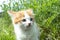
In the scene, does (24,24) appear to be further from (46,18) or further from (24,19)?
(46,18)

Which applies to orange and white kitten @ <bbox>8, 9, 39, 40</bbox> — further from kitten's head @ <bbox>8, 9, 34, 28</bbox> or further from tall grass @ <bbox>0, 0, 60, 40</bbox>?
tall grass @ <bbox>0, 0, 60, 40</bbox>

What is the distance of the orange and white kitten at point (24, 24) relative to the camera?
353 centimetres

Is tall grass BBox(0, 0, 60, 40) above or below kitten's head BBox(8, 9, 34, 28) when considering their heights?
below

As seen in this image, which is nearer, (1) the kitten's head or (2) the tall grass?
(1) the kitten's head

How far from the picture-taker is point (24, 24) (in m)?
3.53

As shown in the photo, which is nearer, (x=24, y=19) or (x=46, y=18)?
(x=24, y=19)

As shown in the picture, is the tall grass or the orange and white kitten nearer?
the orange and white kitten

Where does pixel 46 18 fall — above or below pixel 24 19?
below

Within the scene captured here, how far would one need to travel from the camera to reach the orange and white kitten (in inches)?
139

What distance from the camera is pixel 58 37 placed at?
4.25 metres

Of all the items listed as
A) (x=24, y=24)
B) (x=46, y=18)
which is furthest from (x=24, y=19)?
(x=46, y=18)

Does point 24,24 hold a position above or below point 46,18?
above

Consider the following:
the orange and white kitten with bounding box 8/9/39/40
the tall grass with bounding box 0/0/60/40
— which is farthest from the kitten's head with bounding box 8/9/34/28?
the tall grass with bounding box 0/0/60/40

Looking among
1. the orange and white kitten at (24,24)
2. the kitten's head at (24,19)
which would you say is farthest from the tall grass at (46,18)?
the kitten's head at (24,19)
